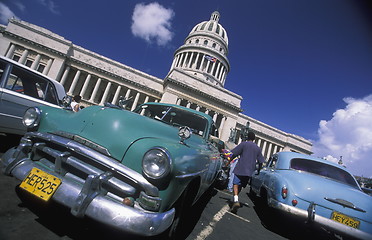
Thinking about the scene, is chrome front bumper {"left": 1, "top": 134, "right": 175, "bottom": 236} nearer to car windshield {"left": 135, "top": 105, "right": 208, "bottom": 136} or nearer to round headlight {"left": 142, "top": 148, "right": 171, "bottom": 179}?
round headlight {"left": 142, "top": 148, "right": 171, "bottom": 179}

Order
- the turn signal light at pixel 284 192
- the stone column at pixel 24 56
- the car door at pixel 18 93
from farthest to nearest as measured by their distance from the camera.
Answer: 1. the stone column at pixel 24 56
2. the car door at pixel 18 93
3. the turn signal light at pixel 284 192

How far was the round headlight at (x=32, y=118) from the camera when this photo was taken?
2100mm

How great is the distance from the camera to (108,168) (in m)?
1.57

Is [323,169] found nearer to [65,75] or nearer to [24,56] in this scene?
[65,75]

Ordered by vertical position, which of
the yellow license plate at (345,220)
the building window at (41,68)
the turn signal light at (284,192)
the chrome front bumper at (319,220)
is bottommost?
the chrome front bumper at (319,220)

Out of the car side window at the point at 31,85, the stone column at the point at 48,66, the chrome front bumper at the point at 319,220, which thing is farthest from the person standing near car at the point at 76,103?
the stone column at the point at 48,66

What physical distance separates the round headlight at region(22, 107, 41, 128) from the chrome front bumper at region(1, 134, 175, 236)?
2.20ft

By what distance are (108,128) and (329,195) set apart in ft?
11.9

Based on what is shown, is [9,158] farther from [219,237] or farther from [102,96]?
[102,96]

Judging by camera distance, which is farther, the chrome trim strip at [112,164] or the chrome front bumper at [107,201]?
the chrome trim strip at [112,164]

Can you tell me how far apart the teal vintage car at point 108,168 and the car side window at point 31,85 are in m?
2.61

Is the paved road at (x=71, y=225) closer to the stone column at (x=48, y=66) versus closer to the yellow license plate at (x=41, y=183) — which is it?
the yellow license plate at (x=41, y=183)

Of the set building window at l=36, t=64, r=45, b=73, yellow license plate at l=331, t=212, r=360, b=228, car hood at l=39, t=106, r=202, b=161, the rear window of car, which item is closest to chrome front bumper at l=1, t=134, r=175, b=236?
car hood at l=39, t=106, r=202, b=161

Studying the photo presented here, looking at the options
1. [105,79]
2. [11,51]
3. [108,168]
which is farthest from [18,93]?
[11,51]
